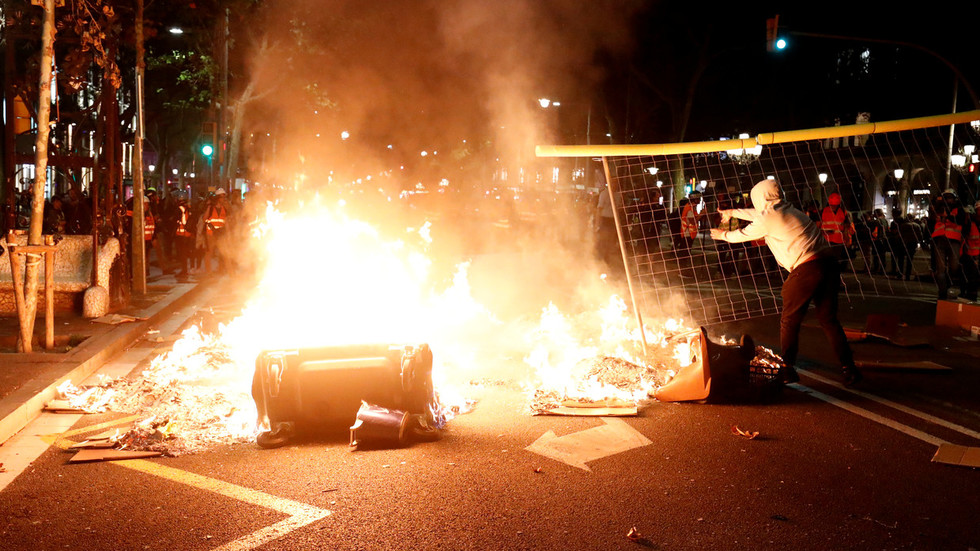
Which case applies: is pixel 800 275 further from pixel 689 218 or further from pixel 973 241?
pixel 689 218

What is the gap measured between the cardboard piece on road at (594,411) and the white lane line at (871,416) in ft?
5.30

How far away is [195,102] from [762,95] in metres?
22.0

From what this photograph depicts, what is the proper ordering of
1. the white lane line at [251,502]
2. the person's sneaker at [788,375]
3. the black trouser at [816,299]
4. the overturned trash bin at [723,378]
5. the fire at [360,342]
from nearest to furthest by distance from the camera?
the white lane line at [251,502] → the fire at [360,342] → the overturned trash bin at [723,378] → the person's sneaker at [788,375] → the black trouser at [816,299]

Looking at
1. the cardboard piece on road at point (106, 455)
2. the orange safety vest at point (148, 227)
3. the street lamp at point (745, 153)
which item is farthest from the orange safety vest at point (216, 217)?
the cardboard piece on road at point (106, 455)

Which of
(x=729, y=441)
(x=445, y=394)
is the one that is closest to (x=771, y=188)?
(x=729, y=441)

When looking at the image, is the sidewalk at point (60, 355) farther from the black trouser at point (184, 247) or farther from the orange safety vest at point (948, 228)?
the orange safety vest at point (948, 228)

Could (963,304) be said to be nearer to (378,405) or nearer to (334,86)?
(378,405)

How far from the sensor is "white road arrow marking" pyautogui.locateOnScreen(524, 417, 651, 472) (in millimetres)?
4953

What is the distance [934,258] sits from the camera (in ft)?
→ 42.1

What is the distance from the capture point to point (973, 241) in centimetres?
1294

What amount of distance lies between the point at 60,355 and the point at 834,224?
1318cm

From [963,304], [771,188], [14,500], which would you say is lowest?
[14,500]

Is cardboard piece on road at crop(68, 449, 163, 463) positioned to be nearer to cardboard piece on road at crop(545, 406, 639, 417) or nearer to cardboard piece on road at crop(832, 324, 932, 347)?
cardboard piece on road at crop(545, 406, 639, 417)

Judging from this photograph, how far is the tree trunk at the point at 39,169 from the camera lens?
746 cm
